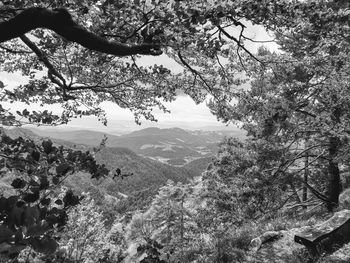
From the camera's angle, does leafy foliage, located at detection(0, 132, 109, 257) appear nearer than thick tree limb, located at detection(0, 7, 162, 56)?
Yes

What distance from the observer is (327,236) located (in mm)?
7793

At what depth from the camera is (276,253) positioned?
8297 mm

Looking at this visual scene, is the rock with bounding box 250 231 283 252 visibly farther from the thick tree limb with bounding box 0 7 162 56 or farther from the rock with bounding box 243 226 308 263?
the thick tree limb with bounding box 0 7 162 56

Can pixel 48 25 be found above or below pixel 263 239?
above

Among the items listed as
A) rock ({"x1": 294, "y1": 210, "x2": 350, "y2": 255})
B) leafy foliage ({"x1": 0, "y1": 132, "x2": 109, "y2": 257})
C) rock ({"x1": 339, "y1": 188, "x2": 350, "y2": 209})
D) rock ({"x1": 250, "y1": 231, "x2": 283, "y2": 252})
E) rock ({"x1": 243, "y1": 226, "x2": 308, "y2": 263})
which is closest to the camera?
leafy foliage ({"x1": 0, "y1": 132, "x2": 109, "y2": 257})

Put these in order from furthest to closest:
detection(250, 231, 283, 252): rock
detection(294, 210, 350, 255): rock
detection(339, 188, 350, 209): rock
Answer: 1. detection(339, 188, 350, 209): rock
2. detection(250, 231, 283, 252): rock
3. detection(294, 210, 350, 255): rock

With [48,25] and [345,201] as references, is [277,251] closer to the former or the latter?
[345,201]

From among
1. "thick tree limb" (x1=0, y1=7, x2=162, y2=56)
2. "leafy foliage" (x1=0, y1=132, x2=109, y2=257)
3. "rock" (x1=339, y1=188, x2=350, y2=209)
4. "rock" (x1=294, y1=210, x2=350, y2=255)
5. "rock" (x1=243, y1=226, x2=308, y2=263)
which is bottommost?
"rock" (x1=339, y1=188, x2=350, y2=209)

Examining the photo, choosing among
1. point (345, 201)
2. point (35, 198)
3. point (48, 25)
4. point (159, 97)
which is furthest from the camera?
point (345, 201)

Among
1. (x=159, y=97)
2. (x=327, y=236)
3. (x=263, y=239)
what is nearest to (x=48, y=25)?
(x=159, y=97)

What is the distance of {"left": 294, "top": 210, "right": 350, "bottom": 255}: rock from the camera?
297 inches

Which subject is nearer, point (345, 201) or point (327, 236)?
point (327, 236)

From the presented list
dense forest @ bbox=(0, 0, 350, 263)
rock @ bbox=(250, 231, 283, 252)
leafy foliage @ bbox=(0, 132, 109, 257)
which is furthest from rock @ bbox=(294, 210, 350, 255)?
leafy foliage @ bbox=(0, 132, 109, 257)

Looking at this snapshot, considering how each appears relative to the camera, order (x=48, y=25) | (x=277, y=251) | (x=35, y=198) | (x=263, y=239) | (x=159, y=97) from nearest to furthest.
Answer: (x=35, y=198) < (x=48, y=25) < (x=159, y=97) < (x=277, y=251) < (x=263, y=239)
